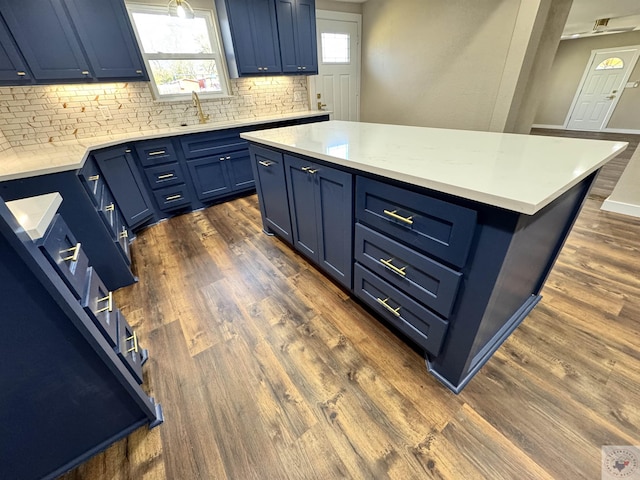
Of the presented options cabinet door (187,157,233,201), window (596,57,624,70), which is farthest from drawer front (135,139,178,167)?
window (596,57,624,70)

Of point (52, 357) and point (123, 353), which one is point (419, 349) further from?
point (52, 357)

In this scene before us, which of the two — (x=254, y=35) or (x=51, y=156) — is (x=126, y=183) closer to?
(x=51, y=156)

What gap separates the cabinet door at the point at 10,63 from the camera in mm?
1945

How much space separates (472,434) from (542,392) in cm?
42

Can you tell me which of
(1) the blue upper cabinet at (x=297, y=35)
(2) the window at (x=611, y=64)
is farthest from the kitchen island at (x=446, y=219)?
(2) the window at (x=611, y=64)

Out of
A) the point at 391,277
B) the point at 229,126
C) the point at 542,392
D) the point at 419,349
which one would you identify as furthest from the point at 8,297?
the point at 229,126

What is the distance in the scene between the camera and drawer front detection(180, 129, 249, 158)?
280 cm

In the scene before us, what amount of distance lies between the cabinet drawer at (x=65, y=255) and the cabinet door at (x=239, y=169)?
2.37 metres

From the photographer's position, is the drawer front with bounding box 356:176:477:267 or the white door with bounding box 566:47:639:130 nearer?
the drawer front with bounding box 356:176:477:267

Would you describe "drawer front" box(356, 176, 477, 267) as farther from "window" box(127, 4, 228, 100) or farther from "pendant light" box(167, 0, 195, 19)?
"window" box(127, 4, 228, 100)

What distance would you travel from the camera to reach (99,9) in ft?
7.31

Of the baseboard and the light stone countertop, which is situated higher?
the light stone countertop

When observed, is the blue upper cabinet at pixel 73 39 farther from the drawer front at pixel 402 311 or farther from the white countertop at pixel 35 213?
the drawer front at pixel 402 311

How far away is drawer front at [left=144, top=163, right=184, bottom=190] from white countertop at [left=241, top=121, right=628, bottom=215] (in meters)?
1.68
